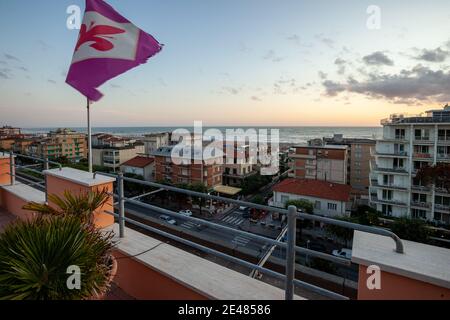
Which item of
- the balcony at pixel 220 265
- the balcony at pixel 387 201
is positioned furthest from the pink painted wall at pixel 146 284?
the balcony at pixel 387 201

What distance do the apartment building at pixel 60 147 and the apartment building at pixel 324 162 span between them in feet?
137

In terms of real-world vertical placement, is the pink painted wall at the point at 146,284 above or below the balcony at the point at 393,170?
above

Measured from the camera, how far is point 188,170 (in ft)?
105

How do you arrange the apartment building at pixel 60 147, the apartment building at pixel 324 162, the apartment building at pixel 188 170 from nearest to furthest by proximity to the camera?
the apartment building at pixel 188 170
the apartment building at pixel 324 162
the apartment building at pixel 60 147

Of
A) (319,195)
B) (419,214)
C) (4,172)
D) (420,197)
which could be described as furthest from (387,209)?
(4,172)

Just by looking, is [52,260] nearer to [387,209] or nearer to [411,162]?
[411,162]

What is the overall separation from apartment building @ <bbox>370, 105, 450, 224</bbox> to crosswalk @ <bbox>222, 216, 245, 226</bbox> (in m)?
12.6

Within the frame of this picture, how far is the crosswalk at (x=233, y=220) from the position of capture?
2413 centimetres

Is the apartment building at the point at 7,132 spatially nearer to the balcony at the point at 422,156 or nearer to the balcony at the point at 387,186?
the balcony at the point at 387,186

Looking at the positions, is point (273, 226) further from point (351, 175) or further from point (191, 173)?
point (351, 175)

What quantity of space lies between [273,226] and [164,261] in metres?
21.4

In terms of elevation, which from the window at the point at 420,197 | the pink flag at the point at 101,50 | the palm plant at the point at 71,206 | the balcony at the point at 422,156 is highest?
the pink flag at the point at 101,50

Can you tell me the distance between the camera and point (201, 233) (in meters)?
19.6
